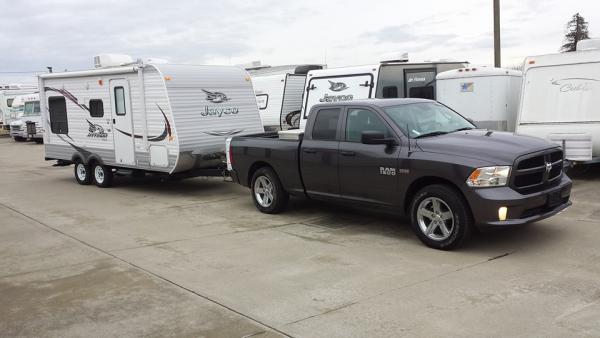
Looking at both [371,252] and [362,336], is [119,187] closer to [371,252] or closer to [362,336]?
[371,252]

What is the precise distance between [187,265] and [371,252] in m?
2.13

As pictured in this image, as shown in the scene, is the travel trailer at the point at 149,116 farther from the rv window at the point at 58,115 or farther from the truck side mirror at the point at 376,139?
the truck side mirror at the point at 376,139

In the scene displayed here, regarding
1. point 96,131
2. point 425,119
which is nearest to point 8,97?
point 96,131

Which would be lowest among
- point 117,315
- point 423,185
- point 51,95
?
point 117,315

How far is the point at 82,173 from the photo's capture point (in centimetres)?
1346

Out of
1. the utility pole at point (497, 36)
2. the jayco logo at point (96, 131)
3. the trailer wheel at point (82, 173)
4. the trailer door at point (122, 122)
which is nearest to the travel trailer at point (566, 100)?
the utility pole at point (497, 36)

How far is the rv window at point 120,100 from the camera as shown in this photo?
11.9 meters

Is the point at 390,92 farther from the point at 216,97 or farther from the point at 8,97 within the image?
the point at 8,97

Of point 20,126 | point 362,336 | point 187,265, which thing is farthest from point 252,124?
point 20,126

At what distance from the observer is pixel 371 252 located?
6.52m

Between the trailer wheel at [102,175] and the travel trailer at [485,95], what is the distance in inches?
313

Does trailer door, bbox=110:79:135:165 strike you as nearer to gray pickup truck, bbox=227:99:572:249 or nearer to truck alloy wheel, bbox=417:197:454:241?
gray pickup truck, bbox=227:99:572:249

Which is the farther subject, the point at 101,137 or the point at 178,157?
the point at 101,137

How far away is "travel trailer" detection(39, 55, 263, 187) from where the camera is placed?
11.0m
